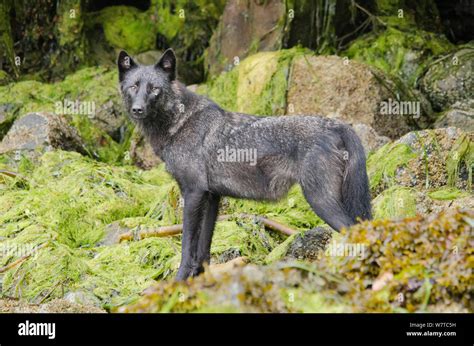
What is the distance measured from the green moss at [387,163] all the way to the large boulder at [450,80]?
12.1ft

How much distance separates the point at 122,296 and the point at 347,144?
2.75 m

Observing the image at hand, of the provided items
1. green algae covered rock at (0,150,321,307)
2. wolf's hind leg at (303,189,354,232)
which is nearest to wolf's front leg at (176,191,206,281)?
green algae covered rock at (0,150,321,307)

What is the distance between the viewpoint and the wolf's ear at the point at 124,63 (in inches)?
326

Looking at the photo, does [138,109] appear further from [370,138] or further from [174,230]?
[370,138]

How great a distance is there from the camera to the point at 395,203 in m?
8.63

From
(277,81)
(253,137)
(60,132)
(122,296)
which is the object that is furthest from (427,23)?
(122,296)

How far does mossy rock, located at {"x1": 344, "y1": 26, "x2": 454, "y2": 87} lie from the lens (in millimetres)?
13789

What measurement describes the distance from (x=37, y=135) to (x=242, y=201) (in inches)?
146

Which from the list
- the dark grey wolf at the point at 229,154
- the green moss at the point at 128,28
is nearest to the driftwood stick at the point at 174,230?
the dark grey wolf at the point at 229,154

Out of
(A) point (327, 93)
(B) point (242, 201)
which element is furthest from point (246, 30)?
(B) point (242, 201)

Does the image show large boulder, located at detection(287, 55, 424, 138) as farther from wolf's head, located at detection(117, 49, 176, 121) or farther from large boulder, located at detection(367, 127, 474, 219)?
wolf's head, located at detection(117, 49, 176, 121)

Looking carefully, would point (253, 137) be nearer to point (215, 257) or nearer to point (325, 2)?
point (215, 257)

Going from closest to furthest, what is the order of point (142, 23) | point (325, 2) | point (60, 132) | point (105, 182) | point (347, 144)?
point (347, 144) → point (105, 182) → point (60, 132) → point (325, 2) → point (142, 23)

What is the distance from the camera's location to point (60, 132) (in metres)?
12.2
